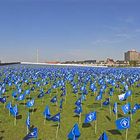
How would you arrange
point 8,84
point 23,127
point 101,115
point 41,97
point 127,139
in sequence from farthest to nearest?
point 8,84, point 41,97, point 101,115, point 23,127, point 127,139

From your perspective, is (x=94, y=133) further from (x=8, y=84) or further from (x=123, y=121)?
(x=8, y=84)

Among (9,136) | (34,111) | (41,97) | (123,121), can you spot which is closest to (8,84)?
(41,97)

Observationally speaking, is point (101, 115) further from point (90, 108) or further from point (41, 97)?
point (41, 97)

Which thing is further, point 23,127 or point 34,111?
point 34,111

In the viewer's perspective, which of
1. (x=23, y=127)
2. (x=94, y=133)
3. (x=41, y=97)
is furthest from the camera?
(x=41, y=97)

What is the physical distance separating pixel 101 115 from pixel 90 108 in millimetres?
1997

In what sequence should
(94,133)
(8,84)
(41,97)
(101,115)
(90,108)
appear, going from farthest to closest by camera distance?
1. (8,84)
2. (41,97)
3. (90,108)
4. (101,115)
5. (94,133)

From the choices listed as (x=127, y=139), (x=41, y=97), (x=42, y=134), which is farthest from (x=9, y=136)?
(x=41, y=97)

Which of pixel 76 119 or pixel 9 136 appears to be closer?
pixel 9 136

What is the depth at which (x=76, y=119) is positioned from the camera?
14758mm

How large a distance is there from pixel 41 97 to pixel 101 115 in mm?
5988

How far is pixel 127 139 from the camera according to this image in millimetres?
11547

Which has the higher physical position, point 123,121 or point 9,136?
point 123,121

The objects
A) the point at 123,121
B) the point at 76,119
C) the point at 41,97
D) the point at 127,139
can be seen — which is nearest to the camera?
the point at 123,121
